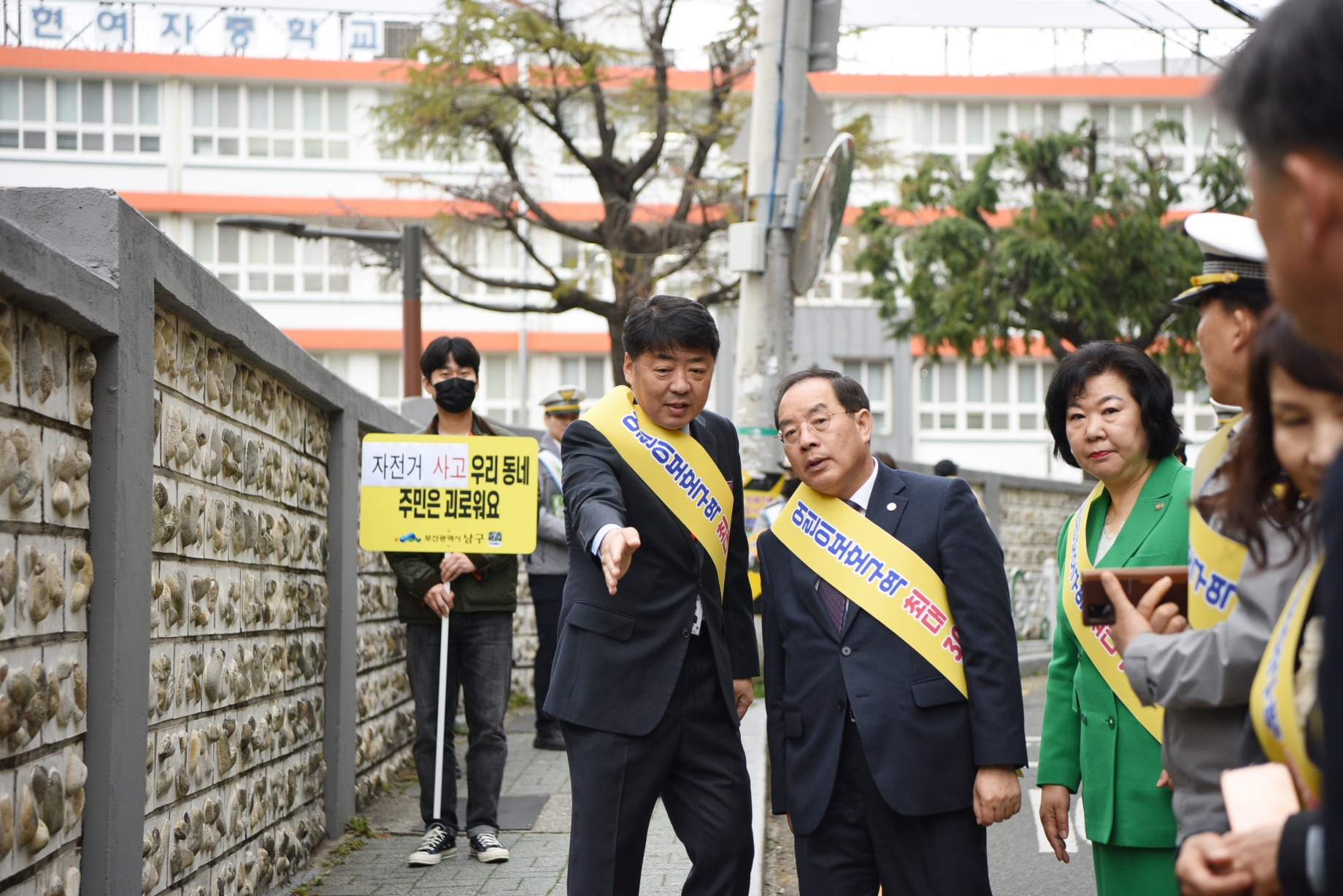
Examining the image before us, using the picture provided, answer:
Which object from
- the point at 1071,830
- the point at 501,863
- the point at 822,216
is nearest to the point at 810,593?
the point at 501,863

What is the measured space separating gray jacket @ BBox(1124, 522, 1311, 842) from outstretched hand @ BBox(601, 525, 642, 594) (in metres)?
1.35

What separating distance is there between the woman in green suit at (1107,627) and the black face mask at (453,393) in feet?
10.8

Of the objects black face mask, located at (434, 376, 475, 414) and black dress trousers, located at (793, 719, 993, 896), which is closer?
black dress trousers, located at (793, 719, 993, 896)

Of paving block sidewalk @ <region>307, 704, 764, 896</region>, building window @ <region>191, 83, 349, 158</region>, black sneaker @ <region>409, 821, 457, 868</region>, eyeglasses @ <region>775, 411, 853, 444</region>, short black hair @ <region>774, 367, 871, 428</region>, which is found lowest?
paving block sidewalk @ <region>307, 704, 764, 896</region>

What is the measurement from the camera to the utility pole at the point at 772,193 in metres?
9.66

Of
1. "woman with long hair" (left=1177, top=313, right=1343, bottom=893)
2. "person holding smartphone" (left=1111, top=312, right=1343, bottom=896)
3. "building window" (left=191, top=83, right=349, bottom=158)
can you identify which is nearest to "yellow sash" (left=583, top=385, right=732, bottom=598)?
"person holding smartphone" (left=1111, top=312, right=1343, bottom=896)

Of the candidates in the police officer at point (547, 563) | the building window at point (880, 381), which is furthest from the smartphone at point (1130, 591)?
the building window at point (880, 381)

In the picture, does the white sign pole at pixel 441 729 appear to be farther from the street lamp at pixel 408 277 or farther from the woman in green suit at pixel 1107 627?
the street lamp at pixel 408 277

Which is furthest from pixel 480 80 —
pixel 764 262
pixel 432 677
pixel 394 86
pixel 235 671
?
pixel 394 86

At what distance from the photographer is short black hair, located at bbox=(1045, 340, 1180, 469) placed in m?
3.52

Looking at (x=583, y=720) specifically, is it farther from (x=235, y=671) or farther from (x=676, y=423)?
(x=235, y=671)

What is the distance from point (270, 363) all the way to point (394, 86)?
34.6 meters

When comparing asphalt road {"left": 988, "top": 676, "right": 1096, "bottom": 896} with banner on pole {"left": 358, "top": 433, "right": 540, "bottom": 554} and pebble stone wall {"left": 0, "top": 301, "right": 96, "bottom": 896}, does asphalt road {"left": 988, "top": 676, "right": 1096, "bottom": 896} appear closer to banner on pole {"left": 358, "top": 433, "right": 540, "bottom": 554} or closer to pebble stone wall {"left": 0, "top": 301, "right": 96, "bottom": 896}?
banner on pole {"left": 358, "top": 433, "right": 540, "bottom": 554}

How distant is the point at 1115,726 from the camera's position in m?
3.31
